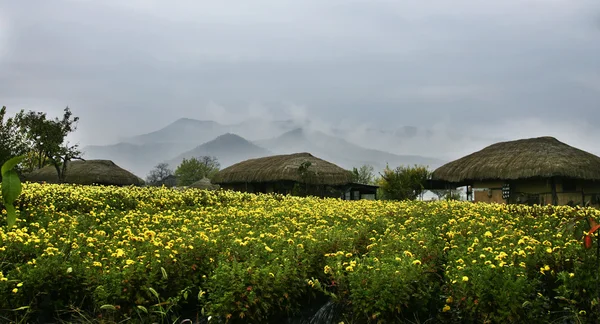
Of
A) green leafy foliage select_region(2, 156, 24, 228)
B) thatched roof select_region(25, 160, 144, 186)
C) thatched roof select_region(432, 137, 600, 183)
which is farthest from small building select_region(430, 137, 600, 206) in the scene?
green leafy foliage select_region(2, 156, 24, 228)

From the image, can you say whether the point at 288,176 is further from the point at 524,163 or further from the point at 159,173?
the point at 159,173

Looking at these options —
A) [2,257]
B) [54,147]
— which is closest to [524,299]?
[2,257]

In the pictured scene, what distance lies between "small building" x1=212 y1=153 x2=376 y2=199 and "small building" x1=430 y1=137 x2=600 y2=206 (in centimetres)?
524

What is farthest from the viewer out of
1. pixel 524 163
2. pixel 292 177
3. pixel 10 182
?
pixel 292 177

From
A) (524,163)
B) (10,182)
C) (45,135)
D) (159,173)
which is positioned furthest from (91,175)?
(159,173)

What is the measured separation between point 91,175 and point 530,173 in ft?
83.9

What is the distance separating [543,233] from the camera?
6.08m

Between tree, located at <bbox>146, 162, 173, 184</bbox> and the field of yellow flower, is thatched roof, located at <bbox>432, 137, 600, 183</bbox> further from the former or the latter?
tree, located at <bbox>146, 162, 173, 184</bbox>

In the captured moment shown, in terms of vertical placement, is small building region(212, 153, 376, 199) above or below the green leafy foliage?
above

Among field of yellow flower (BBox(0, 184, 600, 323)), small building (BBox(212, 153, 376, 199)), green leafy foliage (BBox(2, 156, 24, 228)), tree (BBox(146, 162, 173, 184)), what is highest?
tree (BBox(146, 162, 173, 184))

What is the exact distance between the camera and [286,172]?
2734 cm

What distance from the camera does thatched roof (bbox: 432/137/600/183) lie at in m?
22.0

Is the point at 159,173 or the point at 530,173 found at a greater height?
the point at 159,173

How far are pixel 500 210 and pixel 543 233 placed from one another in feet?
11.2
